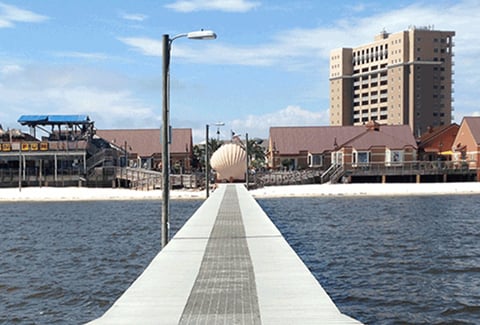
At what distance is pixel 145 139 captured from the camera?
90438 mm

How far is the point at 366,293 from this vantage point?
52.0ft

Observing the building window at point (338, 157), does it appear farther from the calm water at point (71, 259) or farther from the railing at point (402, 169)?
the calm water at point (71, 259)

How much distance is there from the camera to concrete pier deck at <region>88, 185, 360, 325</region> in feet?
32.3

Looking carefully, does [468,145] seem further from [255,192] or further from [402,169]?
[255,192]

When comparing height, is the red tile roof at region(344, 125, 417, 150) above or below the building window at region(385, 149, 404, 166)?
above

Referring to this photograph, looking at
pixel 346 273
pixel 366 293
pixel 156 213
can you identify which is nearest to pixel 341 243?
pixel 346 273

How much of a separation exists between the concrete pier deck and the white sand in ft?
126

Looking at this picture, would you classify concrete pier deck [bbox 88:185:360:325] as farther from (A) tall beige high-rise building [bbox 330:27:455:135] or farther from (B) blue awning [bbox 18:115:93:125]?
(A) tall beige high-rise building [bbox 330:27:455:135]

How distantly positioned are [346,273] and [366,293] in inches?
105

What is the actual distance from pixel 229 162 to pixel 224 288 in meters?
60.8

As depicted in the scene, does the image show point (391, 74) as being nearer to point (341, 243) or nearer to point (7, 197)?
point (7, 197)

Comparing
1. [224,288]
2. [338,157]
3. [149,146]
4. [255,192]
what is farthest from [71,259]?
[149,146]

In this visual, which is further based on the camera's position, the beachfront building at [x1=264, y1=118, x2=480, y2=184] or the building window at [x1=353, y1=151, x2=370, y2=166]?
the building window at [x1=353, y1=151, x2=370, y2=166]

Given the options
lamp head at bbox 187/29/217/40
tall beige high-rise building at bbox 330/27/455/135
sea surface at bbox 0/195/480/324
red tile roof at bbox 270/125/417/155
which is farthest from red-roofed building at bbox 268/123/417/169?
tall beige high-rise building at bbox 330/27/455/135
